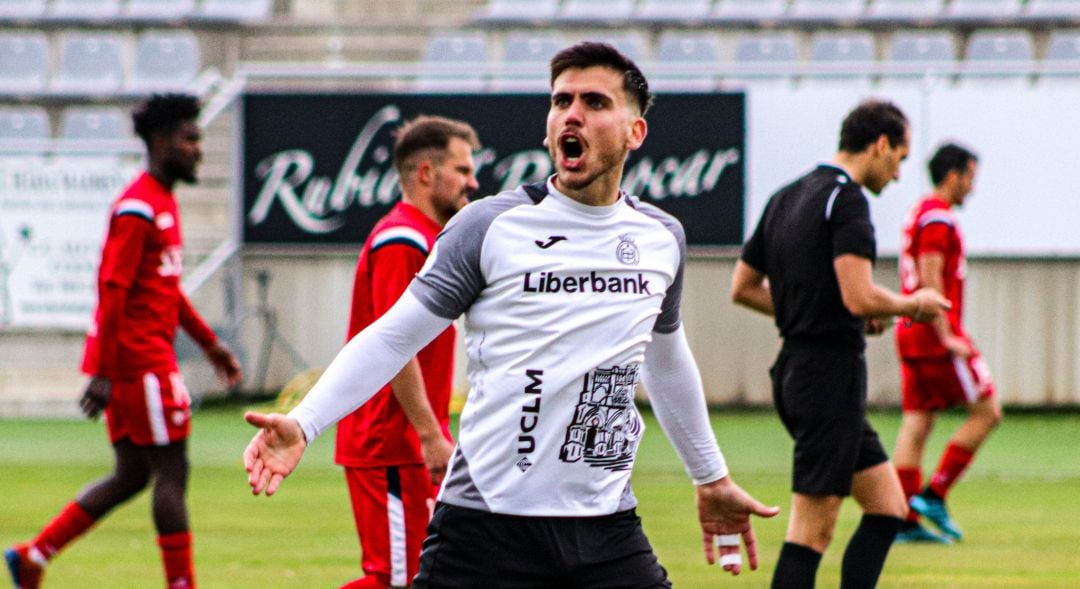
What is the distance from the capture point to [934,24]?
23453 millimetres

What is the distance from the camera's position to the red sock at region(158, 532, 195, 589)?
23.6ft

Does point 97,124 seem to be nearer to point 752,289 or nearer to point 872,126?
point 752,289

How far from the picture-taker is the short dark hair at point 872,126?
6.75 m

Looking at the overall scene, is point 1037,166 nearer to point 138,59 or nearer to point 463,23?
point 463,23

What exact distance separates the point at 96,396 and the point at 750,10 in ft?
60.3

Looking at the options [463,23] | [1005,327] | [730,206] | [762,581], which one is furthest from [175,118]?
[463,23]

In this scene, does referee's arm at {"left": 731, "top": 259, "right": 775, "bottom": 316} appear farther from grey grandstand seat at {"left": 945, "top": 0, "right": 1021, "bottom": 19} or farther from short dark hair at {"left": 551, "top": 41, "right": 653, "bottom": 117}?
grey grandstand seat at {"left": 945, "top": 0, "right": 1021, "bottom": 19}

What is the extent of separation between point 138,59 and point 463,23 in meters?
4.94

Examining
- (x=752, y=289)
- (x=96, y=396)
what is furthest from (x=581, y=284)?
(x=96, y=396)

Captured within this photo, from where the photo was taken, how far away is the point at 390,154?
59.7 ft

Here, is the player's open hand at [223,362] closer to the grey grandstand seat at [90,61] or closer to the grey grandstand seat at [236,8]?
the grey grandstand seat at [90,61]

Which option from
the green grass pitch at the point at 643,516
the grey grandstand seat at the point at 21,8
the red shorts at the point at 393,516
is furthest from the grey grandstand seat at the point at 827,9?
the red shorts at the point at 393,516

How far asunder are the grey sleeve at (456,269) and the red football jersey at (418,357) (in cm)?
153

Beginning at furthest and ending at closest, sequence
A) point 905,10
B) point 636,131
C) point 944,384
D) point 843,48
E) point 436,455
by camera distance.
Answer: point 905,10
point 843,48
point 944,384
point 436,455
point 636,131
